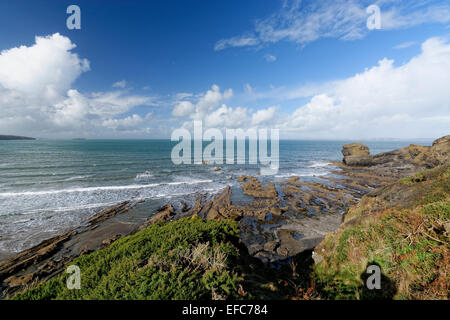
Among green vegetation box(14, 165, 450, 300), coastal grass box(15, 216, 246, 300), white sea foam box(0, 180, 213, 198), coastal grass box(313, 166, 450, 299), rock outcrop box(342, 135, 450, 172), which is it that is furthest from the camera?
rock outcrop box(342, 135, 450, 172)

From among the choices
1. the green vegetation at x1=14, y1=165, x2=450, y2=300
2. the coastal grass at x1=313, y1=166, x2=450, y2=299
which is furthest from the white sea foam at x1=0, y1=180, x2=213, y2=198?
the coastal grass at x1=313, y1=166, x2=450, y2=299

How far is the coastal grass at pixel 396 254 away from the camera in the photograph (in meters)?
5.18

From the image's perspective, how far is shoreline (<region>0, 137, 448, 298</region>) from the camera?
1151cm

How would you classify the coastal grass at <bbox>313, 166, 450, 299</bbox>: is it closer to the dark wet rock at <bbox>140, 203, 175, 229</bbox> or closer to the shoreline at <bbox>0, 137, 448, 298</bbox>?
the shoreline at <bbox>0, 137, 448, 298</bbox>

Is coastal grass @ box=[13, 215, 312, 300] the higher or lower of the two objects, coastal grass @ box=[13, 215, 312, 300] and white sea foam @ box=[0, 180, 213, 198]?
the higher

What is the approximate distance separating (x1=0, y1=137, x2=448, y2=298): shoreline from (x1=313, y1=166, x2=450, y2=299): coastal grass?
4.79m

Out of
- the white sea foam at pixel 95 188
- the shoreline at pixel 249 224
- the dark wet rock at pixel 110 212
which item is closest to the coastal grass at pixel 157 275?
the shoreline at pixel 249 224

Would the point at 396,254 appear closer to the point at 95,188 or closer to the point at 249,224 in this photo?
the point at 249,224

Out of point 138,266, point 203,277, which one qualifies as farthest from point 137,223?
point 203,277

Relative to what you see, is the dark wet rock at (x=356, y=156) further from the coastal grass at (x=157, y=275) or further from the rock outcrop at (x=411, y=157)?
the coastal grass at (x=157, y=275)

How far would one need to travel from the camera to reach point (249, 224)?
1689 centimetres
